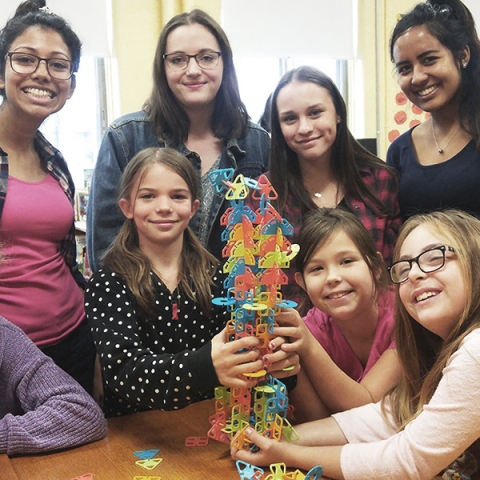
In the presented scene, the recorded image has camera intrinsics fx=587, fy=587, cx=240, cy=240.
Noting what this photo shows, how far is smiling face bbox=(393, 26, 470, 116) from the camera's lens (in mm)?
1785

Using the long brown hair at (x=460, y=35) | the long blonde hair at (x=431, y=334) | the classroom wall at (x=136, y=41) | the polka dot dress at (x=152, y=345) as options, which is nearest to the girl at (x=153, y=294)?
the polka dot dress at (x=152, y=345)

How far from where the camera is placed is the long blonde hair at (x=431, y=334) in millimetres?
1085

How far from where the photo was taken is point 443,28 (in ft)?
5.82

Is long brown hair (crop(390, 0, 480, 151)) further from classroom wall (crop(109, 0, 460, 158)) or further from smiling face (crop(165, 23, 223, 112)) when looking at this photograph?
classroom wall (crop(109, 0, 460, 158))

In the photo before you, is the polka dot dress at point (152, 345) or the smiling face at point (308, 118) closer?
the polka dot dress at point (152, 345)

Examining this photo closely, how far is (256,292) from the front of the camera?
1178mm

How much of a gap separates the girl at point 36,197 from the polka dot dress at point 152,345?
303 mm

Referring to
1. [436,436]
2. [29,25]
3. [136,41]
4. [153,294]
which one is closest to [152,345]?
[153,294]

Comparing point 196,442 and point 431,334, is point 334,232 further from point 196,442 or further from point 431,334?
point 196,442

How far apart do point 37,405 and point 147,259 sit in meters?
0.43

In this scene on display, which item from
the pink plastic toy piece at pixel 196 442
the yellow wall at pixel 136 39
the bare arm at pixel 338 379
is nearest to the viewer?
the pink plastic toy piece at pixel 196 442

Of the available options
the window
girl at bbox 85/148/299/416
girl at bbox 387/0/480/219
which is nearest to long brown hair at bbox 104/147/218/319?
girl at bbox 85/148/299/416

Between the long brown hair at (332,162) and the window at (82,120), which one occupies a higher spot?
the window at (82,120)

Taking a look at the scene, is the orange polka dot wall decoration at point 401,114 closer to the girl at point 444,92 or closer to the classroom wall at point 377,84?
the classroom wall at point 377,84
